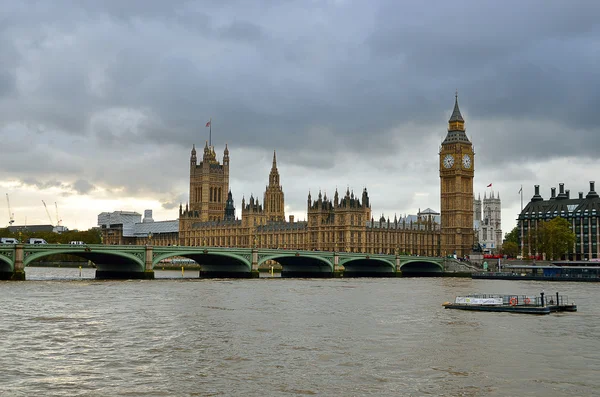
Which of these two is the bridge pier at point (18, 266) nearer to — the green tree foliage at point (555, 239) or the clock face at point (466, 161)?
the green tree foliage at point (555, 239)

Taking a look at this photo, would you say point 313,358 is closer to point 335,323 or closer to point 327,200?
point 335,323

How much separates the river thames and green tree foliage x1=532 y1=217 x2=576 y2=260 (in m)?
78.1

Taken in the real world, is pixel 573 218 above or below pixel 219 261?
above

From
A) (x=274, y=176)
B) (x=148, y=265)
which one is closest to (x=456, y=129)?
(x=274, y=176)

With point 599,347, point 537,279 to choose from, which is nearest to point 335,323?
point 599,347

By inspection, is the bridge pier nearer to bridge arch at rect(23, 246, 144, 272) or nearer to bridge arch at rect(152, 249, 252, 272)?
bridge arch at rect(23, 246, 144, 272)

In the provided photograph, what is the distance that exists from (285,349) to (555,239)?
105449 millimetres

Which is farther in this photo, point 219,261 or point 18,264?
point 219,261

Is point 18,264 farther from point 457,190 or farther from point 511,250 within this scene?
point 511,250

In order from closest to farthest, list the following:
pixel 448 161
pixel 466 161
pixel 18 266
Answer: pixel 18 266 → pixel 466 161 → pixel 448 161

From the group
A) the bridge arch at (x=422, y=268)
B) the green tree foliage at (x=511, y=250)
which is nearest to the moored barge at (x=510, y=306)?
the bridge arch at (x=422, y=268)

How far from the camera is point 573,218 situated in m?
148

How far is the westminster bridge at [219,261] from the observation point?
78.2m

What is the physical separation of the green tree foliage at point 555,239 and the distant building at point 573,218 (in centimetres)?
471
